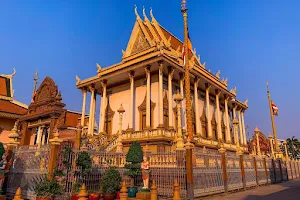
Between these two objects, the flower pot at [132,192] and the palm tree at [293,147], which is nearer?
the flower pot at [132,192]

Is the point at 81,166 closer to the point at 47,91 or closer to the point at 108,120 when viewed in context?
the point at 108,120

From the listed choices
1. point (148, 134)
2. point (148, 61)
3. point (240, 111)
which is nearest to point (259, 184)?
point (148, 134)

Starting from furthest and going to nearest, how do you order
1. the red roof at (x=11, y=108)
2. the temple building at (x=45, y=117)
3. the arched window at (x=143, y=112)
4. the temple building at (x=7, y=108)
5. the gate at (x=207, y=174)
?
the red roof at (x=11, y=108) → the temple building at (x=7, y=108) → the temple building at (x=45, y=117) → the arched window at (x=143, y=112) → the gate at (x=207, y=174)

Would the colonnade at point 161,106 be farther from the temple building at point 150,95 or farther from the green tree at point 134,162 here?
the green tree at point 134,162

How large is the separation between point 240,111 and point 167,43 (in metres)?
17.2

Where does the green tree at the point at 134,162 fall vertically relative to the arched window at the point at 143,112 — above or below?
below

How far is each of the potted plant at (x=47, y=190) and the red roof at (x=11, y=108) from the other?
1685 cm

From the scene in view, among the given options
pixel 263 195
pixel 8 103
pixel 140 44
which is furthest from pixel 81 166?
pixel 8 103

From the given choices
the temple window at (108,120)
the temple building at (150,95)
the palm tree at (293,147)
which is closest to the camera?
the temple building at (150,95)

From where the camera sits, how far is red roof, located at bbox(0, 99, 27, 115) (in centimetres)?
2162

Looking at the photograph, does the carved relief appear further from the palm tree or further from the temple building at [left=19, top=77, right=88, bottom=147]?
the palm tree

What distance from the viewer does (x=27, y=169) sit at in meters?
9.45

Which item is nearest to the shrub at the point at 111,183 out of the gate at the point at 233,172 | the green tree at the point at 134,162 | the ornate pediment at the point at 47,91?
the green tree at the point at 134,162

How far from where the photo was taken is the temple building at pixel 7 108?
68.2 feet
